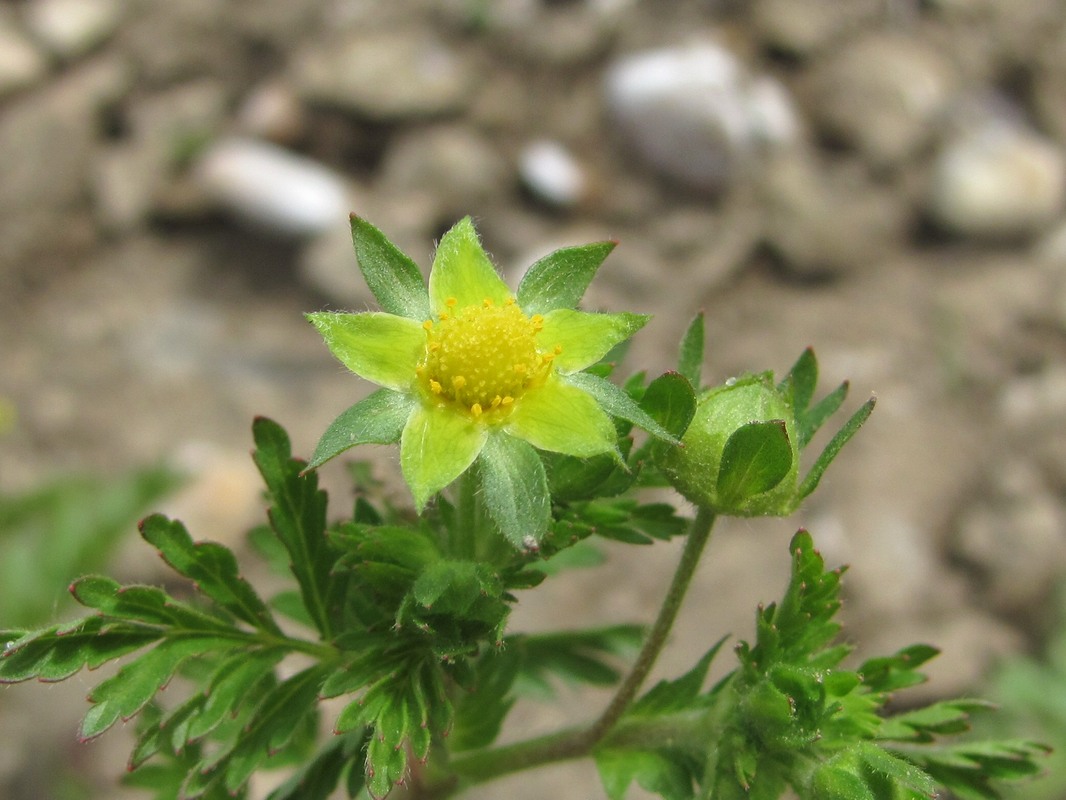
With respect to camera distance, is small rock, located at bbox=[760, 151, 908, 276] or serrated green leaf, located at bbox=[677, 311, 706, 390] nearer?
serrated green leaf, located at bbox=[677, 311, 706, 390]

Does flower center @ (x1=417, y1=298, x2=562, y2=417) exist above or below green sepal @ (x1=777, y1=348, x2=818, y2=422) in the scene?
below

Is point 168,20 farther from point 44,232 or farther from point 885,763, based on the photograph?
point 885,763

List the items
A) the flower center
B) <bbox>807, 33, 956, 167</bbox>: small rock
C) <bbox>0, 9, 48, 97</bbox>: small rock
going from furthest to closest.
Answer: <bbox>0, 9, 48, 97</bbox>: small rock, <bbox>807, 33, 956, 167</bbox>: small rock, the flower center

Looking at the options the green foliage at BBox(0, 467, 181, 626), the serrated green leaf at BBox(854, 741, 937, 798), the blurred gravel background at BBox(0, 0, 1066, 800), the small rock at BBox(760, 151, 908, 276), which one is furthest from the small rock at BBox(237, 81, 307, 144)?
the serrated green leaf at BBox(854, 741, 937, 798)

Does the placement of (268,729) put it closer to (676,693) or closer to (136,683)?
(136,683)

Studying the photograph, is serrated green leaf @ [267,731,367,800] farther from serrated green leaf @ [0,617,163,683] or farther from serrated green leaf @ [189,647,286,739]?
serrated green leaf @ [0,617,163,683]

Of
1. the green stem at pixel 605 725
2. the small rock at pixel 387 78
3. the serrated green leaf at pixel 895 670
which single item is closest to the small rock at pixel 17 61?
the small rock at pixel 387 78

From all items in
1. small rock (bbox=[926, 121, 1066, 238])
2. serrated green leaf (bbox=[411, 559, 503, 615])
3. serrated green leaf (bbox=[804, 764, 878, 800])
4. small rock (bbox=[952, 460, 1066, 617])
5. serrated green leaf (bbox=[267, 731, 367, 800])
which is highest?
small rock (bbox=[926, 121, 1066, 238])
